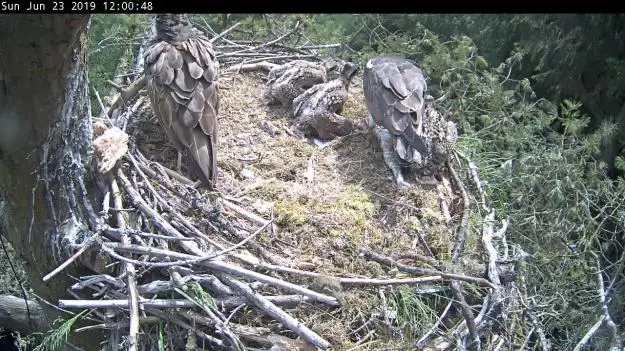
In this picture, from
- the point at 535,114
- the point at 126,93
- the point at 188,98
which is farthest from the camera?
the point at 535,114

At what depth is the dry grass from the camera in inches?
160

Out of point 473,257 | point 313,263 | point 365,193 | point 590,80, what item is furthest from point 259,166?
point 590,80

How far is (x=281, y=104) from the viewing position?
5.49 meters

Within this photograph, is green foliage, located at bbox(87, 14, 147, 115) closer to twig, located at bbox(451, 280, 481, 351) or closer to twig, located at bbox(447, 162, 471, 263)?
twig, located at bbox(447, 162, 471, 263)

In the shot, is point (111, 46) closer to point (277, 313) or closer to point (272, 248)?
point (272, 248)

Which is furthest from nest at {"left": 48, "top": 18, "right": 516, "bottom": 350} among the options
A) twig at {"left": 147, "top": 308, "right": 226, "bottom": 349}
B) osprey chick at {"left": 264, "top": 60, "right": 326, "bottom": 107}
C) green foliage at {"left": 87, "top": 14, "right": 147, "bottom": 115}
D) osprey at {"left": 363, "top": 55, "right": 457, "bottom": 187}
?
green foliage at {"left": 87, "top": 14, "right": 147, "bottom": 115}

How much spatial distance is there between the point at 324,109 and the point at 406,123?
2.22 ft

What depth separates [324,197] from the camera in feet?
15.1

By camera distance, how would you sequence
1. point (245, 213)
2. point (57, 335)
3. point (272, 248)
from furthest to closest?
point (245, 213), point (272, 248), point (57, 335)

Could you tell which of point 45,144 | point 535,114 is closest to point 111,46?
point 45,144

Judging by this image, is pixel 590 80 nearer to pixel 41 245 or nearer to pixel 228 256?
pixel 228 256

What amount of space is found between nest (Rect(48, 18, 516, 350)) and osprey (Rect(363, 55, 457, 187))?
13cm

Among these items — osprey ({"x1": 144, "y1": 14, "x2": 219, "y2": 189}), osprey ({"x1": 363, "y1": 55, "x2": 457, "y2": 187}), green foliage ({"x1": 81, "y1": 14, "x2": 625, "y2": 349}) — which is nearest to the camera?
green foliage ({"x1": 81, "y1": 14, "x2": 625, "y2": 349})

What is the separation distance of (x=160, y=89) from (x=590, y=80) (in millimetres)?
4047
